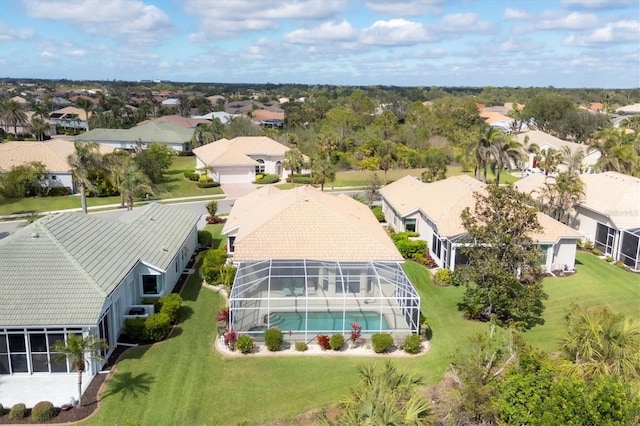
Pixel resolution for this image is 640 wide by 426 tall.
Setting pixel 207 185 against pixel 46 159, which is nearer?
pixel 46 159

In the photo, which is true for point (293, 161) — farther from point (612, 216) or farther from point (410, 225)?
point (612, 216)

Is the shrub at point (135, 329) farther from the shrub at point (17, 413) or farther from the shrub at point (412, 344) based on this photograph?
the shrub at point (412, 344)

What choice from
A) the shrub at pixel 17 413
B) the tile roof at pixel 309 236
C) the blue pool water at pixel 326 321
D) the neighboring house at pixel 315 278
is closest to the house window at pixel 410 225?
the tile roof at pixel 309 236

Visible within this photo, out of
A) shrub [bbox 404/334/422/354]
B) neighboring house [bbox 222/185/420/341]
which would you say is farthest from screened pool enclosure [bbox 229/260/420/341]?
shrub [bbox 404/334/422/354]

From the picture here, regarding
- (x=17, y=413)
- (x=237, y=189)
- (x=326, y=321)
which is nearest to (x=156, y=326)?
(x=17, y=413)

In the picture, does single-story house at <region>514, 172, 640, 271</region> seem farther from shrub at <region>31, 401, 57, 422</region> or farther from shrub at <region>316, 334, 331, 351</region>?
shrub at <region>31, 401, 57, 422</region>

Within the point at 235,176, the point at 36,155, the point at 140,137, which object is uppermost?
the point at 140,137
